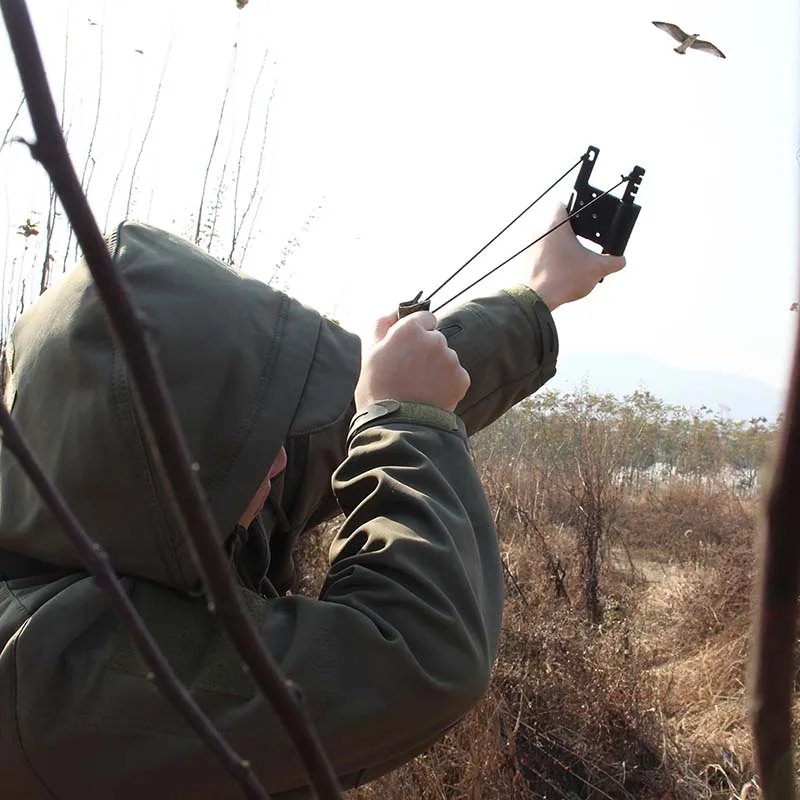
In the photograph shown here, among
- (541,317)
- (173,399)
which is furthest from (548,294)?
(173,399)

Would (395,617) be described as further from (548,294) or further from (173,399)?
(548,294)

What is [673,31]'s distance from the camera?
727 mm

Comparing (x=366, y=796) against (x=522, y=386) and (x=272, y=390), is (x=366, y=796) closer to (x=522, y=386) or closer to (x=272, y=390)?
(x=522, y=386)

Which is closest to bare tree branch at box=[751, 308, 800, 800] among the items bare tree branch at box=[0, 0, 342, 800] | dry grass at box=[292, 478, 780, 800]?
bare tree branch at box=[0, 0, 342, 800]

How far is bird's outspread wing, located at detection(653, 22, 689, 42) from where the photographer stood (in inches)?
28.4

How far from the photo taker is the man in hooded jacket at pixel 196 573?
75 cm

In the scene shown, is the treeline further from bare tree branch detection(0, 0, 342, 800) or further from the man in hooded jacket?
bare tree branch detection(0, 0, 342, 800)

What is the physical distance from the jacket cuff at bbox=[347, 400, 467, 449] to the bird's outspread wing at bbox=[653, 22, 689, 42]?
16.9 inches

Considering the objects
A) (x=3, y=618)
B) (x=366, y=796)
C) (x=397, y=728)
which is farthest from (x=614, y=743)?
(x=3, y=618)

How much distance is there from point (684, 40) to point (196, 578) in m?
0.66

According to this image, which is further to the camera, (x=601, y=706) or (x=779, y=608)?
(x=601, y=706)

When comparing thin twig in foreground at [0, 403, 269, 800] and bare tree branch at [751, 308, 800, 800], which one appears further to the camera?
thin twig in foreground at [0, 403, 269, 800]

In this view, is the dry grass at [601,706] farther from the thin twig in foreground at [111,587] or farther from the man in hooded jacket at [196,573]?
the thin twig in foreground at [111,587]

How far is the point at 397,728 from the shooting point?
779 millimetres
